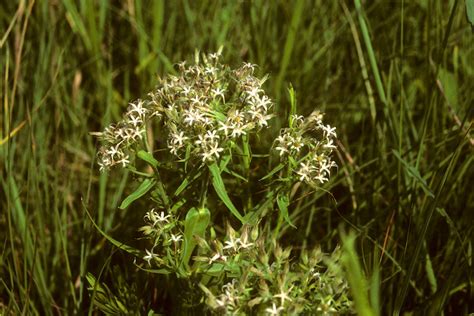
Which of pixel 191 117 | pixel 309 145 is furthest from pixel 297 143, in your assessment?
pixel 191 117

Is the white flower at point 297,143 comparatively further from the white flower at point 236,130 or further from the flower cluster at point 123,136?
the flower cluster at point 123,136

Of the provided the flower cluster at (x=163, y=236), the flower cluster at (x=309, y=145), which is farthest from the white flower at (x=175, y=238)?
the flower cluster at (x=309, y=145)

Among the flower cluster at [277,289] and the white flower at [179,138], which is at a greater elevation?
the white flower at [179,138]

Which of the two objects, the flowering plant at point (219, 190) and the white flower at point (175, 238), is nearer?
the flowering plant at point (219, 190)

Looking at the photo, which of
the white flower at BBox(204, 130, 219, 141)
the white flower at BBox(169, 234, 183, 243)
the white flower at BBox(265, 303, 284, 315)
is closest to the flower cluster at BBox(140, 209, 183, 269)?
the white flower at BBox(169, 234, 183, 243)

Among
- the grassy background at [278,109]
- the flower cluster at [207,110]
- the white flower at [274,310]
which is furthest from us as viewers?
the grassy background at [278,109]

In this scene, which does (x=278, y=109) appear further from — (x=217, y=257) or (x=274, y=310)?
(x=274, y=310)

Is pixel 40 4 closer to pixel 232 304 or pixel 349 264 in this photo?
pixel 232 304

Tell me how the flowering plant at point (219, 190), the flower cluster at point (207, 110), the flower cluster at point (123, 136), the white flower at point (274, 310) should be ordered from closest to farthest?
the white flower at point (274, 310)
the flowering plant at point (219, 190)
the flower cluster at point (207, 110)
the flower cluster at point (123, 136)
